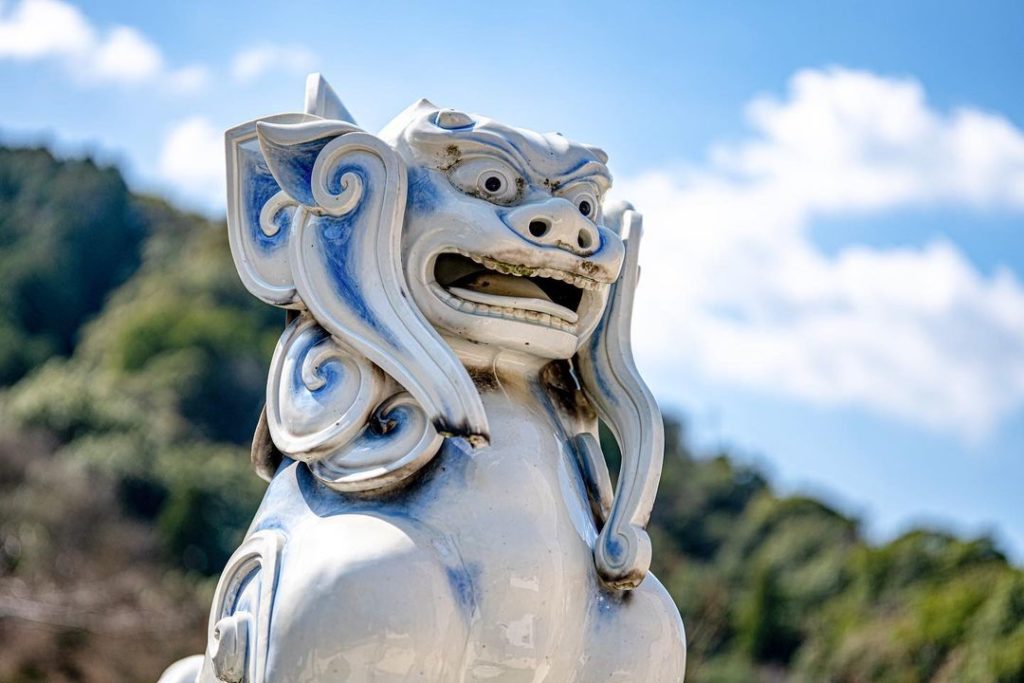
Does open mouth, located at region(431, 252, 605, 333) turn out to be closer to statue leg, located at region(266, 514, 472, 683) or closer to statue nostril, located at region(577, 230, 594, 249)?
statue nostril, located at region(577, 230, 594, 249)

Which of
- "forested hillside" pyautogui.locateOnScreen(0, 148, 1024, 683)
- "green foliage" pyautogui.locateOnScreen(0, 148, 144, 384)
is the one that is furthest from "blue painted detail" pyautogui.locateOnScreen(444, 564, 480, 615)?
"green foliage" pyautogui.locateOnScreen(0, 148, 144, 384)

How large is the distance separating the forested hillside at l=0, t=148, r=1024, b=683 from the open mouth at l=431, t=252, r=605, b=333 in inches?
607

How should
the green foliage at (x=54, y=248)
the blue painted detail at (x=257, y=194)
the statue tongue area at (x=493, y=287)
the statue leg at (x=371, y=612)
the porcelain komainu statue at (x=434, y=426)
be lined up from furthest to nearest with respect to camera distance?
the green foliage at (x=54, y=248)
the blue painted detail at (x=257, y=194)
the statue tongue area at (x=493, y=287)
the porcelain komainu statue at (x=434, y=426)
the statue leg at (x=371, y=612)

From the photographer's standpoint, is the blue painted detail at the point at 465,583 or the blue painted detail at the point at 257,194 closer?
the blue painted detail at the point at 465,583

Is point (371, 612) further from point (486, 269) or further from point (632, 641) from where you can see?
point (486, 269)

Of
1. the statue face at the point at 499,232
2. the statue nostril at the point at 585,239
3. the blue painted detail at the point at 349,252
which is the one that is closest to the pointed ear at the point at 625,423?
the statue face at the point at 499,232

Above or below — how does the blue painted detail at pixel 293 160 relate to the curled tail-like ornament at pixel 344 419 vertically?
above

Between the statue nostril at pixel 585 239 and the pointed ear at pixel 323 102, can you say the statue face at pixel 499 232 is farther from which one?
the pointed ear at pixel 323 102

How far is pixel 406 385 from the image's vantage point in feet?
14.7

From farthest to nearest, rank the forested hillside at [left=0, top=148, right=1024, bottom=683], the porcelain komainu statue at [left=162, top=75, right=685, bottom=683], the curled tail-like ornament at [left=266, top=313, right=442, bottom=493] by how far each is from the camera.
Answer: the forested hillside at [left=0, top=148, right=1024, bottom=683] → the curled tail-like ornament at [left=266, top=313, right=442, bottom=493] → the porcelain komainu statue at [left=162, top=75, right=685, bottom=683]

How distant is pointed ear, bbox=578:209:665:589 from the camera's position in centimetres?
460

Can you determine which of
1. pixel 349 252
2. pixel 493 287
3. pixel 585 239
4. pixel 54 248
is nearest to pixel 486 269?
pixel 493 287

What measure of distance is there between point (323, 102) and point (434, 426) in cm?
131

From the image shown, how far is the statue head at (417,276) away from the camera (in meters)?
4.48
